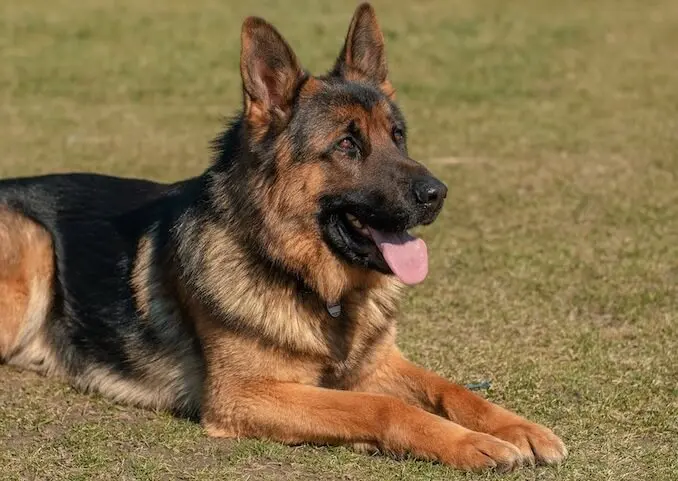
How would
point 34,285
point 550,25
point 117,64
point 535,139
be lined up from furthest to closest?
point 550,25 < point 117,64 < point 535,139 < point 34,285

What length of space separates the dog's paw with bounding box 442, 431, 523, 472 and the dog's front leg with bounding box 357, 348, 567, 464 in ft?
0.42

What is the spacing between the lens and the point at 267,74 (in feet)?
18.5

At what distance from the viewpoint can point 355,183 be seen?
543 cm

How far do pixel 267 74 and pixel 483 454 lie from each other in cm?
207

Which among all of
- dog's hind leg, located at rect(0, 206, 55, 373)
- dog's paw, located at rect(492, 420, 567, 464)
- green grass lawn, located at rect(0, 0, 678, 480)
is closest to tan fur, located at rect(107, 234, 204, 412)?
green grass lawn, located at rect(0, 0, 678, 480)

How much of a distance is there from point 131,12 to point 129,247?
15392 millimetres

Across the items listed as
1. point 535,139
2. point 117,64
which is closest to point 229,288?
point 535,139

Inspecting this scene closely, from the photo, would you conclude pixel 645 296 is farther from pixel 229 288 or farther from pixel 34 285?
pixel 34 285

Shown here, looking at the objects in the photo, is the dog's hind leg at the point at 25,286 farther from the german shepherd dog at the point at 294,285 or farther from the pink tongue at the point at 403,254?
the pink tongue at the point at 403,254

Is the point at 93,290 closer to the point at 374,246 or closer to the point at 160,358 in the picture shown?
the point at 160,358

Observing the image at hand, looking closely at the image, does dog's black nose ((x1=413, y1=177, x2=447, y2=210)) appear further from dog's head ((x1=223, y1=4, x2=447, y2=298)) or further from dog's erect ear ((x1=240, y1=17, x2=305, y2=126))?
dog's erect ear ((x1=240, y1=17, x2=305, y2=126))

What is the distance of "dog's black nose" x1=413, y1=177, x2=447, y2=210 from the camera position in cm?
531

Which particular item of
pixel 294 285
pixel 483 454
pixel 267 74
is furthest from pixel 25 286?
pixel 483 454

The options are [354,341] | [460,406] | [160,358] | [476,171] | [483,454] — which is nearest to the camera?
[483,454]
